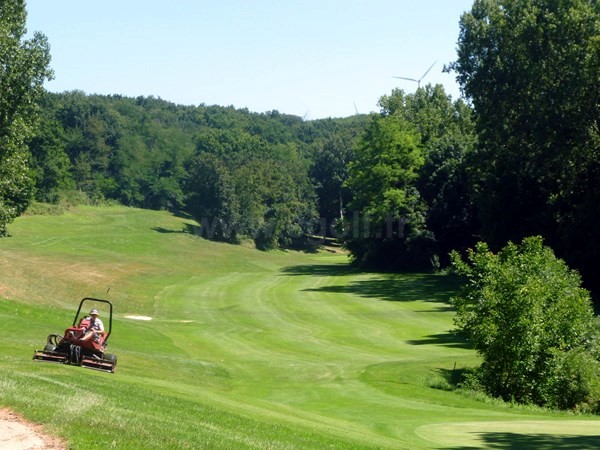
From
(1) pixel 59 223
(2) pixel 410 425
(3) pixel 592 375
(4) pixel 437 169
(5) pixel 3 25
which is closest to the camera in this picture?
(2) pixel 410 425

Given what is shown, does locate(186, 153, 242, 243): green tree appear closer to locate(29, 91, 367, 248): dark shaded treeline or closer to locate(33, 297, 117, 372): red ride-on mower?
locate(29, 91, 367, 248): dark shaded treeline

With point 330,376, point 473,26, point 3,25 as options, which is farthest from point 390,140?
point 330,376

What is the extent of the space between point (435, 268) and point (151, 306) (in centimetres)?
4444

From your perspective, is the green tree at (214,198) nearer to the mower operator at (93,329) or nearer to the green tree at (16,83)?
the green tree at (16,83)

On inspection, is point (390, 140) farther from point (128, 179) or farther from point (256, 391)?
point (128, 179)

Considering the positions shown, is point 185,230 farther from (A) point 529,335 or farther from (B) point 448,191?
(A) point 529,335

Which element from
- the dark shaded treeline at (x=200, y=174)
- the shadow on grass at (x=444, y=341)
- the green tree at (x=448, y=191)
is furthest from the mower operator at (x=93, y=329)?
the dark shaded treeline at (x=200, y=174)

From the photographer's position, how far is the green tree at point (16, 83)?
50375 millimetres

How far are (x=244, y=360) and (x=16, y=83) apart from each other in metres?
23.3

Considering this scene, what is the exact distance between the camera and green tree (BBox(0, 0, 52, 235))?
1983 inches

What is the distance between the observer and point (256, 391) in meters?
29.5

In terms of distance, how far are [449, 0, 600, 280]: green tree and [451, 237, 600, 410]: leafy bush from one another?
29136mm

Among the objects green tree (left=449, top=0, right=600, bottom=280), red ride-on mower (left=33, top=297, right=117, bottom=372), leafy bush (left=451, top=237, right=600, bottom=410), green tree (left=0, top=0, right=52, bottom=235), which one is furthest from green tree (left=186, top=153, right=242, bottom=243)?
red ride-on mower (left=33, top=297, right=117, bottom=372)

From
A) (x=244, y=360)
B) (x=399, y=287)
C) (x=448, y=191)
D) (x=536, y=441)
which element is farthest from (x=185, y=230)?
(x=536, y=441)
